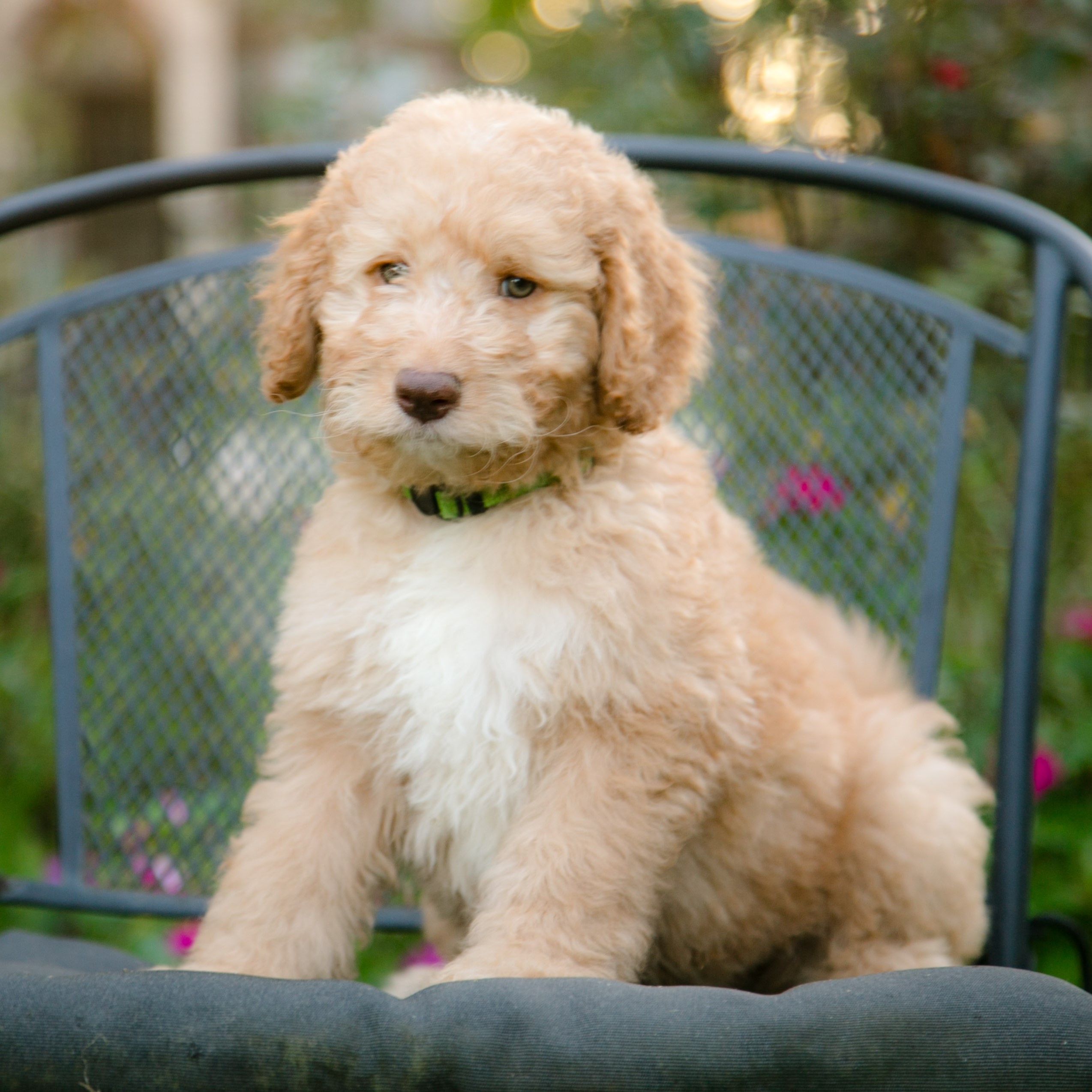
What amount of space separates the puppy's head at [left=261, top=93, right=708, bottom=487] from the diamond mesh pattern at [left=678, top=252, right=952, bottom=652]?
0.75 metres

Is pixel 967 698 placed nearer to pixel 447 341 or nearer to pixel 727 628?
pixel 727 628

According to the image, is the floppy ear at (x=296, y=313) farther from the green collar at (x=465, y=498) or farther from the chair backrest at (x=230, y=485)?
the chair backrest at (x=230, y=485)

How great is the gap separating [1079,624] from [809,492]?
1.09 m

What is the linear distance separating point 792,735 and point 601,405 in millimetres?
608

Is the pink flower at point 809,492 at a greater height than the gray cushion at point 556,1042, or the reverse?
the pink flower at point 809,492

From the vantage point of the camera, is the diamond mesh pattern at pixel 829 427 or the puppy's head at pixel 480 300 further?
the diamond mesh pattern at pixel 829 427

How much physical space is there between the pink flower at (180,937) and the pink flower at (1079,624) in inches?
90.3

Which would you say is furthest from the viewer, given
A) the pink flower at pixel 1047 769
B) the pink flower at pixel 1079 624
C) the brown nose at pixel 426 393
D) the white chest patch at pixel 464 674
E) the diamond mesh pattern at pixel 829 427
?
the pink flower at pixel 1079 624

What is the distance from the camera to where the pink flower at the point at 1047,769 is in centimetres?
293

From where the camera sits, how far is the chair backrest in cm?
237

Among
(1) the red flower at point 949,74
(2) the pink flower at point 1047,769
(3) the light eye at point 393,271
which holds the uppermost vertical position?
(1) the red flower at point 949,74

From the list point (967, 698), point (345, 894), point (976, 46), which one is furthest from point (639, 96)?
point (345, 894)

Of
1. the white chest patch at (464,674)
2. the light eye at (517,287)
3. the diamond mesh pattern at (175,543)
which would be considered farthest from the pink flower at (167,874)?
the light eye at (517,287)

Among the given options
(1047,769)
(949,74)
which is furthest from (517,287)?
(949,74)
